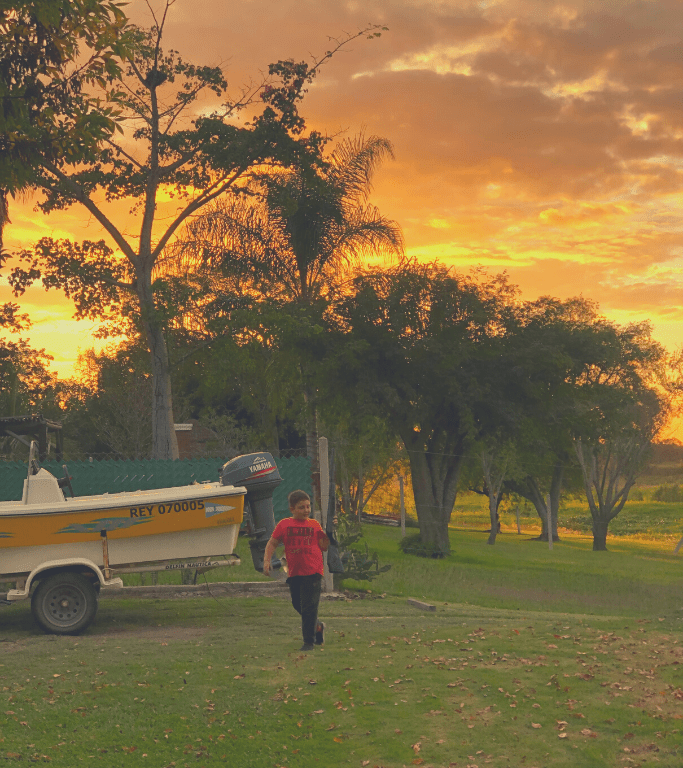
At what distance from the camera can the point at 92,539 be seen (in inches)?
432

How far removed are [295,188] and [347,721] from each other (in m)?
24.2

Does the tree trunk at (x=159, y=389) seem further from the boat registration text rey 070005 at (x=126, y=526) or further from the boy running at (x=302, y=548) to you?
the boy running at (x=302, y=548)

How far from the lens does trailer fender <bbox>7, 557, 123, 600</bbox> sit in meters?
10.7

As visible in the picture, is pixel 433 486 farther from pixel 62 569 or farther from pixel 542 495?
pixel 542 495

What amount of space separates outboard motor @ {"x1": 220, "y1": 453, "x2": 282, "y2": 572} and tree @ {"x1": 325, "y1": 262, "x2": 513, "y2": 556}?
20292 mm

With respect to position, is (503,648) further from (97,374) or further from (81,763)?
(97,374)

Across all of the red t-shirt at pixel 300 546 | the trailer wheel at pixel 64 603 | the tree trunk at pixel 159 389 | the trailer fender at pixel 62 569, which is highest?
the tree trunk at pixel 159 389

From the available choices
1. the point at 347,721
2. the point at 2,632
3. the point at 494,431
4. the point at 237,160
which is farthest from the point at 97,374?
the point at 347,721

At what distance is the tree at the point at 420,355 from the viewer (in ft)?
109

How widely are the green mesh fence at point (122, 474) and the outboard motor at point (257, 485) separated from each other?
2483 mm

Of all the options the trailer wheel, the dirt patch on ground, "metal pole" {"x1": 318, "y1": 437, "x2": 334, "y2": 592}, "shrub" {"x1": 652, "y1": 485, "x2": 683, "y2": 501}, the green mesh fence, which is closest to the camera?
the dirt patch on ground

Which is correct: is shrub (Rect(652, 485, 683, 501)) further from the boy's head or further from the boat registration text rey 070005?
the boy's head

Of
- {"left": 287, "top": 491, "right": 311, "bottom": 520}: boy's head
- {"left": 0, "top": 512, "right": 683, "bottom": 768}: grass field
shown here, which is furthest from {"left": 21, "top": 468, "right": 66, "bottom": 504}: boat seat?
{"left": 287, "top": 491, "right": 311, "bottom": 520}: boy's head


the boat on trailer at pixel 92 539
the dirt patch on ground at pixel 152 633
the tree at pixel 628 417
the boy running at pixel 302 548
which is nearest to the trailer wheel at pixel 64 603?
the boat on trailer at pixel 92 539
